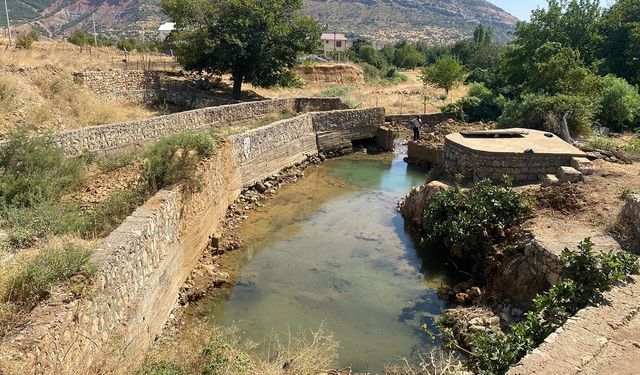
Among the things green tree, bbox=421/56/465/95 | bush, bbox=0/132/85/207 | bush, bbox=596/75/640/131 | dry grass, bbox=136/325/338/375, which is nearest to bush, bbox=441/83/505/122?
bush, bbox=596/75/640/131

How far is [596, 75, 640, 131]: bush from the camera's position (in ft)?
64.1

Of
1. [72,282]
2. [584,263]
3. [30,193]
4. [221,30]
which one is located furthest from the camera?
[221,30]

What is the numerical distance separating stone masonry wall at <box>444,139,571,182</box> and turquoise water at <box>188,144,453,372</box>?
105 inches

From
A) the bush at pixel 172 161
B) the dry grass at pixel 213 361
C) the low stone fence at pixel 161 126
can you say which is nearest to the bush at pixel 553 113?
the low stone fence at pixel 161 126

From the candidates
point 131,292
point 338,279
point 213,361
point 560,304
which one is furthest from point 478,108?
point 213,361

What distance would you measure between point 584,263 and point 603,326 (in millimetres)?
1366

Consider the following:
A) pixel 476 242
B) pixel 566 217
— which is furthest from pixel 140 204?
pixel 566 217

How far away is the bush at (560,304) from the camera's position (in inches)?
242

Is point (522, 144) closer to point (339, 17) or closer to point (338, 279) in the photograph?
point (338, 279)

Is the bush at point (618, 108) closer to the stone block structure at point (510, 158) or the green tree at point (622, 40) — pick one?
the green tree at point (622, 40)

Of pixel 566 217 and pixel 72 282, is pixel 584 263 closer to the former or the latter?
pixel 566 217

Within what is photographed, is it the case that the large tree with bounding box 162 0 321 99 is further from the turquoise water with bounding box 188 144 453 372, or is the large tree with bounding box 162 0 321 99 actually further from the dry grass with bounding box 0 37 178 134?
the turquoise water with bounding box 188 144 453 372

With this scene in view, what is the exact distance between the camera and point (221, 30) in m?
24.8

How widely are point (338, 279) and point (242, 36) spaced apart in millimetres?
17101
